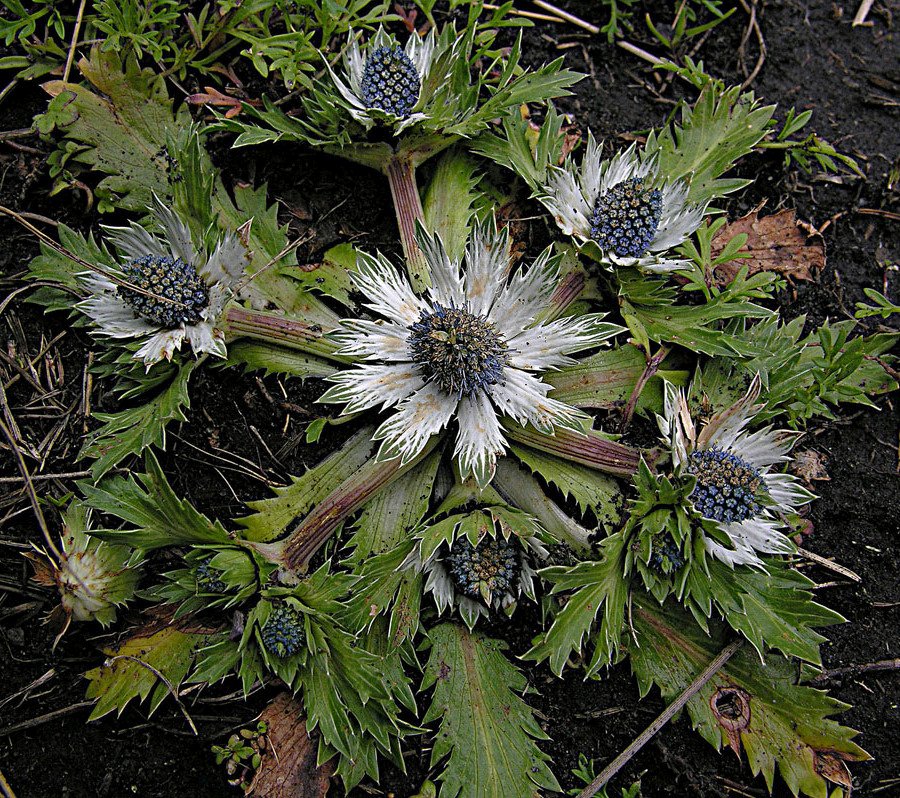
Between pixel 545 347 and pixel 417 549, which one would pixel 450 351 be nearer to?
pixel 545 347

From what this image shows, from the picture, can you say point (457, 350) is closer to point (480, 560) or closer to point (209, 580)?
point (480, 560)

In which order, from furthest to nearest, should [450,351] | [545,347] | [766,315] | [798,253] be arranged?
1. [798,253]
2. [766,315]
3. [545,347]
4. [450,351]

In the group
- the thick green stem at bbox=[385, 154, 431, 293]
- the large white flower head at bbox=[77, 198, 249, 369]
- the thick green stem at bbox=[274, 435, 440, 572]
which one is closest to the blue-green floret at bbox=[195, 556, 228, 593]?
the thick green stem at bbox=[274, 435, 440, 572]

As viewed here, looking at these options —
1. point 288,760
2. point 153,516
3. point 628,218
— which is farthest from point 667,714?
point 153,516

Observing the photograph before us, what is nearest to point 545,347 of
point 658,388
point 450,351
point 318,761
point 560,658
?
point 450,351

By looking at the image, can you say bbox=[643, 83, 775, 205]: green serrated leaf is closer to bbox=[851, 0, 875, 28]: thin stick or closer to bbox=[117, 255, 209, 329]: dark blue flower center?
bbox=[851, 0, 875, 28]: thin stick

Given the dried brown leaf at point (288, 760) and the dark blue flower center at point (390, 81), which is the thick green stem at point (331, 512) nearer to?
the dried brown leaf at point (288, 760)
